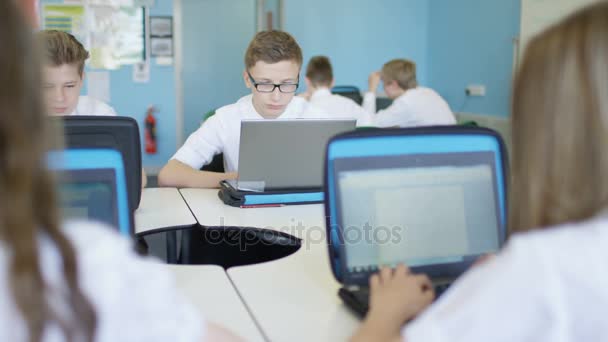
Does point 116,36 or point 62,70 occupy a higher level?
point 116,36

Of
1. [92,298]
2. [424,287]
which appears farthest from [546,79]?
[92,298]

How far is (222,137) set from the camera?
253 cm

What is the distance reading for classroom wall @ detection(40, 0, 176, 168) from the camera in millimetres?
5613

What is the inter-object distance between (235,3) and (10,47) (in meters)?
6.33

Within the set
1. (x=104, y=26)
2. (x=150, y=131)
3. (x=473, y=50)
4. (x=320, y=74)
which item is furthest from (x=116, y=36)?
(x=473, y=50)

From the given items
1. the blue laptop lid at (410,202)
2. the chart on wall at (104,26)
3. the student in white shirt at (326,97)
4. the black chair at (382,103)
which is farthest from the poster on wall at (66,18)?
the blue laptop lid at (410,202)

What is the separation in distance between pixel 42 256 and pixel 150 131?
5.36m

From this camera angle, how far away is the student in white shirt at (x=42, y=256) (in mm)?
531

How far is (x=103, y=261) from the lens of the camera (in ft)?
1.94

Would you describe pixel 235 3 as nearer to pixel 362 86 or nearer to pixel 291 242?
pixel 362 86

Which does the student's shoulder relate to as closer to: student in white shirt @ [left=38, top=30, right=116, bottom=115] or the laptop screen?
student in white shirt @ [left=38, top=30, right=116, bottom=115]

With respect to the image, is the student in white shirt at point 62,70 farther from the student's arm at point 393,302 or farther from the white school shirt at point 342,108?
the white school shirt at point 342,108

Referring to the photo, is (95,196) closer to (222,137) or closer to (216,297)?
(216,297)

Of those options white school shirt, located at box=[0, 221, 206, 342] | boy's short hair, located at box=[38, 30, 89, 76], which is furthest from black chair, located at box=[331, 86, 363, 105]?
white school shirt, located at box=[0, 221, 206, 342]
